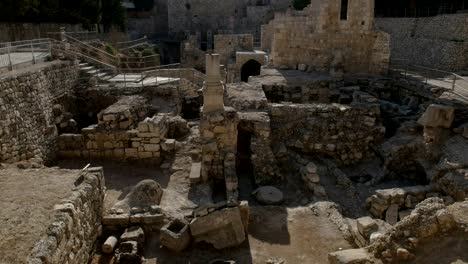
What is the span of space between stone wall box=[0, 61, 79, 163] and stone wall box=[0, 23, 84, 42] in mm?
8071

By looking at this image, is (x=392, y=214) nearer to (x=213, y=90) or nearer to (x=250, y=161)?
(x=250, y=161)

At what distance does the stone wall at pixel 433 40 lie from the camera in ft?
67.7

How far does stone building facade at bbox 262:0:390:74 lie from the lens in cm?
1658

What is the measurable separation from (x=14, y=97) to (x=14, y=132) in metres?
1.06

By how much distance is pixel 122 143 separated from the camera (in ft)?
38.0

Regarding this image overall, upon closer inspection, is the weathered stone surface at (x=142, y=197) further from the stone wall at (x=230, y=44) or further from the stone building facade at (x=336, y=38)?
the stone wall at (x=230, y=44)

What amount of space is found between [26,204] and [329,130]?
8836mm

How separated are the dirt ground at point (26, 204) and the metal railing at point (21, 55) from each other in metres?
5.56

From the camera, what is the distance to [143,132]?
1146 centimetres

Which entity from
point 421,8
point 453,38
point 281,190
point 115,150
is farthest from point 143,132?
point 421,8

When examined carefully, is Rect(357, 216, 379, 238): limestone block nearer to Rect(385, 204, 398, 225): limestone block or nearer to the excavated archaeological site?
the excavated archaeological site

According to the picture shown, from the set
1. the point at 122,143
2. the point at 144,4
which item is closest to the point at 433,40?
the point at 122,143

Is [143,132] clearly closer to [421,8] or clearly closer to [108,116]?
[108,116]

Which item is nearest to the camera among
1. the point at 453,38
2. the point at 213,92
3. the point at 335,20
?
the point at 213,92
